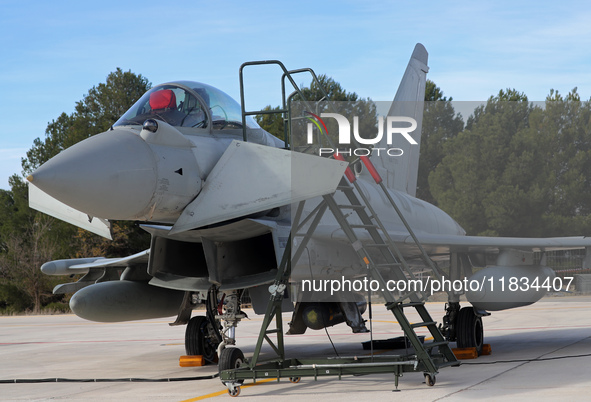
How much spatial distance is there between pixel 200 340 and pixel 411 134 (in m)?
7.04

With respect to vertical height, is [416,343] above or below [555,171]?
below

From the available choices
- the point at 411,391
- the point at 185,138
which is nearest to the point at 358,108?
the point at 185,138

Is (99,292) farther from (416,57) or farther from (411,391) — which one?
(416,57)

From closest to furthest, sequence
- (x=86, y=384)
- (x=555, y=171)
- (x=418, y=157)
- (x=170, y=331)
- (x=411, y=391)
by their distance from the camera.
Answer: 1. (x=411, y=391)
2. (x=86, y=384)
3. (x=555, y=171)
4. (x=418, y=157)
5. (x=170, y=331)

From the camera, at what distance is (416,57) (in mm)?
14562

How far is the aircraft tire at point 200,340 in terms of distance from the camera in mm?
9922

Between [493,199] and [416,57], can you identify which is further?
[416,57]

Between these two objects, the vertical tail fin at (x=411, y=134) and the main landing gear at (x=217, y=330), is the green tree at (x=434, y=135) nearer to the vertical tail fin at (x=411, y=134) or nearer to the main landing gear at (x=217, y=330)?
the vertical tail fin at (x=411, y=134)

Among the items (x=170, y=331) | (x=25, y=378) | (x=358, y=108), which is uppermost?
(x=358, y=108)

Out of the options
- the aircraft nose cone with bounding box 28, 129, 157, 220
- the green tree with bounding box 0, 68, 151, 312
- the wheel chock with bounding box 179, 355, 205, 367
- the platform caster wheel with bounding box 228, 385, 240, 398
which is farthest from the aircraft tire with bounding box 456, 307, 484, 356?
the green tree with bounding box 0, 68, 151, 312

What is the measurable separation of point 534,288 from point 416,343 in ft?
10.2

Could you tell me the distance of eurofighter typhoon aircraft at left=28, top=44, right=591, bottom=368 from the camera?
250 inches

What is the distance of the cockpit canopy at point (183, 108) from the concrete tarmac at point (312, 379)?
306cm

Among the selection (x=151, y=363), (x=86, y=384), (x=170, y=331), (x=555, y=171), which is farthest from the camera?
(x=170, y=331)
